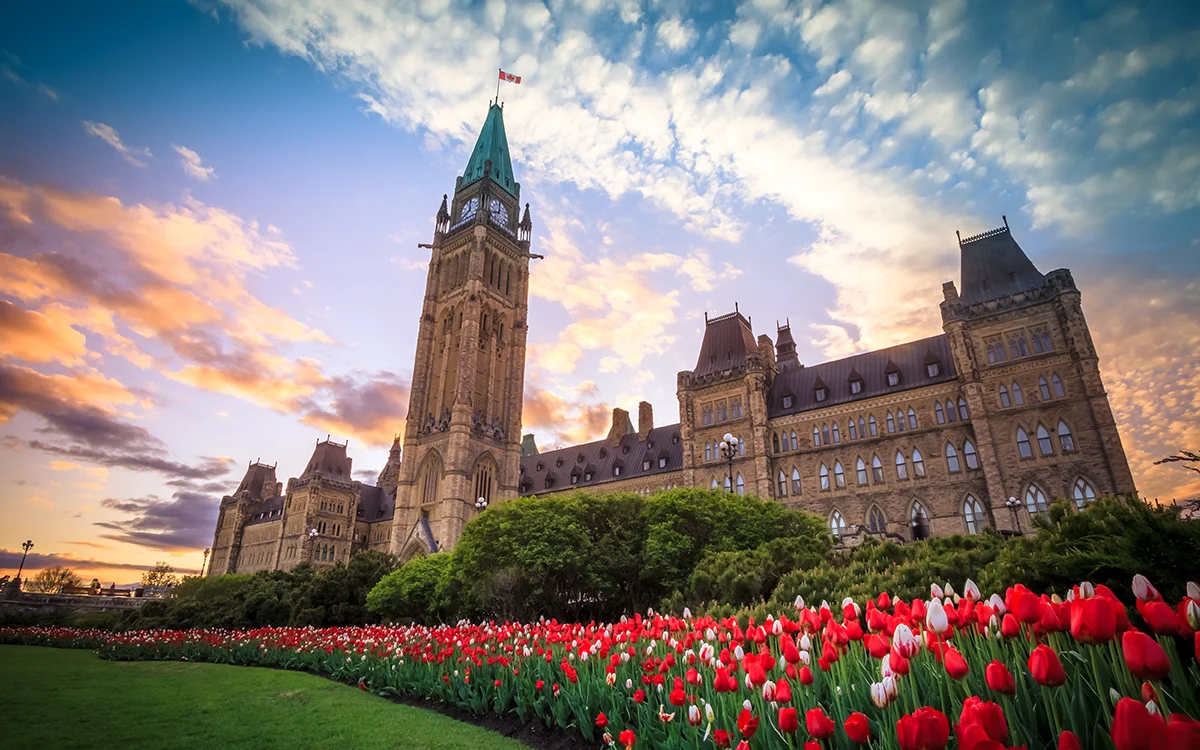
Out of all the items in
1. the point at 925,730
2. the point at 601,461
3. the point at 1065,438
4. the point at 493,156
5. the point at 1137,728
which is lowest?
the point at 925,730

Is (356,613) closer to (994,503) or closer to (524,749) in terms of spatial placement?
(524,749)

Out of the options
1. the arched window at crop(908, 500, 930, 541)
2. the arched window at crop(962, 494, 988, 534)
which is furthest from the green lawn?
the arched window at crop(962, 494, 988, 534)

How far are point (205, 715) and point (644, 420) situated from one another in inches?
2087

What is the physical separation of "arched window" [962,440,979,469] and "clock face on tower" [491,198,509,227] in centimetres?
5690

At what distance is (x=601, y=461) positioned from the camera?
61375 mm

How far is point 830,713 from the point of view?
15.4 ft

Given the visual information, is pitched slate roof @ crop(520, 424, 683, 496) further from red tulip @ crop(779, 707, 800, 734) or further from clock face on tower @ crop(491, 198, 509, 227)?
red tulip @ crop(779, 707, 800, 734)

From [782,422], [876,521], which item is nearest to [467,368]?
[782,422]

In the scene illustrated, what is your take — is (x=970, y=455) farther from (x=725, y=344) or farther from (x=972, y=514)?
(x=725, y=344)

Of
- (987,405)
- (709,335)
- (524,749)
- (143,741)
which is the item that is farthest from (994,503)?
(143,741)

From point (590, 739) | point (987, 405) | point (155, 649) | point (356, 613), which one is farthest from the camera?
point (987, 405)

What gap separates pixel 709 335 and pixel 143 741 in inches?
1878

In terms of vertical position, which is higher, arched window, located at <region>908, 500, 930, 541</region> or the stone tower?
the stone tower

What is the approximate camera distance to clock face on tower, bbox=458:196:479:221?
73.2m
